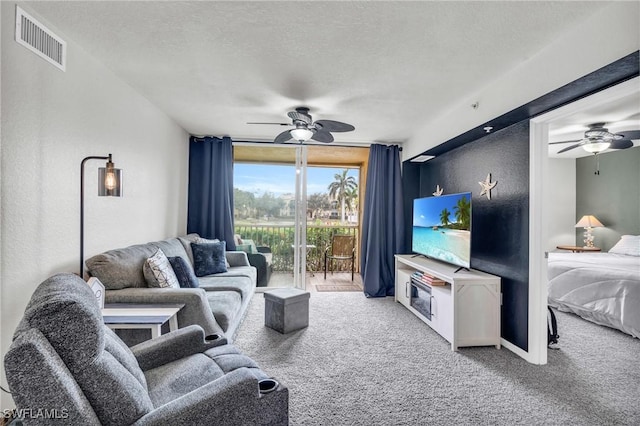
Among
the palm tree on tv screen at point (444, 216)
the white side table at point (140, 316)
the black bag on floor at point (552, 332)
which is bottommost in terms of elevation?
the black bag on floor at point (552, 332)

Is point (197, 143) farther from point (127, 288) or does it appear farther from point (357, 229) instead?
point (357, 229)

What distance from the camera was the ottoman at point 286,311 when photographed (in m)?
3.30

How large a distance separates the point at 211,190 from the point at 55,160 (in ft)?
8.95

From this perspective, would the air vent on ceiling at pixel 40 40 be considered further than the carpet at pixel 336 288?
No

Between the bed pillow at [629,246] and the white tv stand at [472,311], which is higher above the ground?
the bed pillow at [629,246]

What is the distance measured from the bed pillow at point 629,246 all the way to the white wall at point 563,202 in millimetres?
1176

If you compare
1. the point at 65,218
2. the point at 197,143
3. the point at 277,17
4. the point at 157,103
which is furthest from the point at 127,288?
the point at 197,143

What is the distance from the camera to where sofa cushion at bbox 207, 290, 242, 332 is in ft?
8.55

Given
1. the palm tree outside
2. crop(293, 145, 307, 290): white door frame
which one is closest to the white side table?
crop(293, 145, 307, 290): white door frame

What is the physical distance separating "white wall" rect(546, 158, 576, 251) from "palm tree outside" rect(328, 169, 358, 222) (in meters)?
3.83

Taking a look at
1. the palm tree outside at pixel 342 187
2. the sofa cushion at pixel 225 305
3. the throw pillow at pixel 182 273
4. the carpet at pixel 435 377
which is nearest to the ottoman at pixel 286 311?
the carpet at pixel 435 377

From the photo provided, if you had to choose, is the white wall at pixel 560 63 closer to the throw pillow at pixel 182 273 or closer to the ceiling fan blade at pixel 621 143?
the ceiling fan blade at pixel 621 143

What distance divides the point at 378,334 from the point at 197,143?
371cm

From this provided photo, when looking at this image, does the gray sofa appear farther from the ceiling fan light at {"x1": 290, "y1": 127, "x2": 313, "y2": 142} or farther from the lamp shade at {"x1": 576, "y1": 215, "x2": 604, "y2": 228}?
the lamp shade at {"x1": 576, "y1": 215, "x2": 604, "y2": 228}
